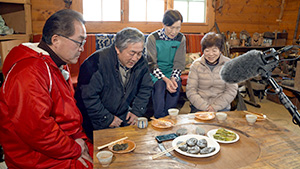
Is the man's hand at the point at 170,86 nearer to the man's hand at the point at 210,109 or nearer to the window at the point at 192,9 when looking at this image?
the man's hand at the point at 210,109

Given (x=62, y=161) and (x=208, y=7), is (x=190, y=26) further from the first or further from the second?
(x=62, y=161)

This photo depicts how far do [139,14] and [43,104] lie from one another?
124 inches

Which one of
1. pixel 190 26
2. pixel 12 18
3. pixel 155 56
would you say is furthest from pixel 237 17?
pixel 12 18

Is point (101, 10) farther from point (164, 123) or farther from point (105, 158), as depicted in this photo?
point (105, 158)

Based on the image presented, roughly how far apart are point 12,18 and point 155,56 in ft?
6.36

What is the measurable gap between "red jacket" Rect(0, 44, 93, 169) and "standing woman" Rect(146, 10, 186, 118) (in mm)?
1564

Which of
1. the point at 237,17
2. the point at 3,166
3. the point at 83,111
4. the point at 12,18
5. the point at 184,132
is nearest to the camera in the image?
the point at 184,132

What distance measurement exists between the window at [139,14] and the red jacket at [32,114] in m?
2.64

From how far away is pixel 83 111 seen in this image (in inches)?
73.3

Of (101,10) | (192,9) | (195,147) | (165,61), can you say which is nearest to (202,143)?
(195,147)

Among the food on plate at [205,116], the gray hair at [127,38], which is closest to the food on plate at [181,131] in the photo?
the food on plate at [205,116]

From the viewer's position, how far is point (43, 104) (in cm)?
112

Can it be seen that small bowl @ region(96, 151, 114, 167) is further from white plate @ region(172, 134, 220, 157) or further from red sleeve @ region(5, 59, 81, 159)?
white plate @ region(172, 134, 220, 157)

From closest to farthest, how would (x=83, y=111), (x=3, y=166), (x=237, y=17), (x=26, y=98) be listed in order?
(x=26, y=98)
(x=83, y=111)
(x=3, y=166)
(x=237, y=17)
